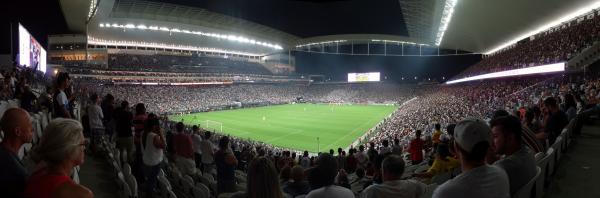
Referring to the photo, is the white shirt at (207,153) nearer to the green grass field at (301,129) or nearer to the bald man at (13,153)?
the bald man at (13,153)

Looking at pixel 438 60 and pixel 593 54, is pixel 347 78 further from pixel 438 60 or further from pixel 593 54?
pixel 593 54

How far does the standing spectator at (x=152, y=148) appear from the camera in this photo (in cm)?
577

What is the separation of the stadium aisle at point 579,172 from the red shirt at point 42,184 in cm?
519

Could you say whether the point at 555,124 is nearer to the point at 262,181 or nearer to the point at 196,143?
the point at 262,181

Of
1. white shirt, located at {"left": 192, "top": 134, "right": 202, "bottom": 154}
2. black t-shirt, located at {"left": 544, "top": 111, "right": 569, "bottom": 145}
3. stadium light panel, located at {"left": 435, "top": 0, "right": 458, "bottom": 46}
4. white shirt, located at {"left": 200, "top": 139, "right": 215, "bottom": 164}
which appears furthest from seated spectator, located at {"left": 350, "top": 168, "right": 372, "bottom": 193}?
stadium light panel, located at {"left": 435, "top": 0, "right": 458, "bottom": 46}

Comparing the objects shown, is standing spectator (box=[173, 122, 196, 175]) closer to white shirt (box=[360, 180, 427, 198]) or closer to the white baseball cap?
white shirt (box=[360, 180, 427, 198])

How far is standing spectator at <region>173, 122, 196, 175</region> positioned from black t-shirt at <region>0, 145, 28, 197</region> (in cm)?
446

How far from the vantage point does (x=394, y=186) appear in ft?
Answer: 10.2

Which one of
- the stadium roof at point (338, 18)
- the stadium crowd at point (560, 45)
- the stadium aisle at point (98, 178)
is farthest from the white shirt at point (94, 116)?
the stadium roof at point (338, 18)

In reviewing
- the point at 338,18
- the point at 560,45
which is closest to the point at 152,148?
the point at 560,45

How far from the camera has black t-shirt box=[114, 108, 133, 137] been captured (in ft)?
24.2

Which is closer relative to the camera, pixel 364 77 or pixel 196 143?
pixel 196 143

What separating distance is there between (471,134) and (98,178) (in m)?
6.75

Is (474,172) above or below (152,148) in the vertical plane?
above
